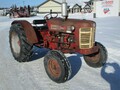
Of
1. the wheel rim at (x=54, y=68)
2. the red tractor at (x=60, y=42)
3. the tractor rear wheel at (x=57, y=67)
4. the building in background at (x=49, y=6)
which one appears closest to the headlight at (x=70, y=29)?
the red tractor at (x=60, y=42)

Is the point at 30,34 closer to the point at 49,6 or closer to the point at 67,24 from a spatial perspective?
the point at 67,24

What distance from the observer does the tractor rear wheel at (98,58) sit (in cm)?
623

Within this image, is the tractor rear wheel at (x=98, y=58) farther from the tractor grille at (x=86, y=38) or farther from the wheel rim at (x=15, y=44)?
the wheel rim at (x=15, y=44)

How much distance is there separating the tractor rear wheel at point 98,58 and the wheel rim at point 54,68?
142 centimetres

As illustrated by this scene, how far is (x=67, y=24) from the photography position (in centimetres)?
583

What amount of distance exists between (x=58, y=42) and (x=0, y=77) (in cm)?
171

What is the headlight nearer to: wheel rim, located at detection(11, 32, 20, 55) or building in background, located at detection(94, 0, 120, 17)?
wheel rim, located at detection(11, 32, 20, 55)

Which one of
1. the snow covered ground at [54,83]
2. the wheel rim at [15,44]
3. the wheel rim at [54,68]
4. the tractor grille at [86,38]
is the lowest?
the snow covered ground at [54,83]

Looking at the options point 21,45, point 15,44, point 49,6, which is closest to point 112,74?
point 21,45

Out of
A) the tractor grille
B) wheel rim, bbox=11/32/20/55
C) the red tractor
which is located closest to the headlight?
the red tractor

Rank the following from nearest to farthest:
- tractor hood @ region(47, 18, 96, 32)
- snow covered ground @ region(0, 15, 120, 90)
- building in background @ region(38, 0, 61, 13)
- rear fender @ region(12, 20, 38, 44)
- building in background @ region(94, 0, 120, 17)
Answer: snow covered ground @ region(0, 15, 120, 90)
tractor hood @ region(47, 18, 96, 32)
rear fender @ region(12, 20, 38, 44)
building in background @ region(94, 0, 120, 17)
building in background @ region(38, 0, 61, 13)

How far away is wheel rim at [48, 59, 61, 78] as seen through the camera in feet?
17.5

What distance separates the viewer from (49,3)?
7669cm

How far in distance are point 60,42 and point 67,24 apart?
0.60 meters
